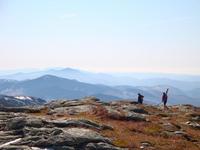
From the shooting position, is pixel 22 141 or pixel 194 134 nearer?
pixel 22 141

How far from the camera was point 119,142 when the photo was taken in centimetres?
3431

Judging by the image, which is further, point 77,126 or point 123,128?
point 123,128

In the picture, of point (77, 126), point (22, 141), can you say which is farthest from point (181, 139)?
point (22, 141)

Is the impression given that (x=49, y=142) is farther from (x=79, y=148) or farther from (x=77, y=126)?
(x=77, y=126)

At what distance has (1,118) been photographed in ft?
133

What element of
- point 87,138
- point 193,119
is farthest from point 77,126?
point 193,119

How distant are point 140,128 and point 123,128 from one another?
2.78m

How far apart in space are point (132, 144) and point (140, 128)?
30.1 feet

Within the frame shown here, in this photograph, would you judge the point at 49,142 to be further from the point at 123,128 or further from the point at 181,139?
the point at 181,139

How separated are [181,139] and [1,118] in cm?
2013

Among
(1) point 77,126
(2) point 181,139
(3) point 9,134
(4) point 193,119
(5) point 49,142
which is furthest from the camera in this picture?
(4) point 193,119

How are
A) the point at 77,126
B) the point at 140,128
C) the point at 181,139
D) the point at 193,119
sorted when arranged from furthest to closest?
the point at 193,119
the point at 140,128
the point at 181,139
the point at 77,126

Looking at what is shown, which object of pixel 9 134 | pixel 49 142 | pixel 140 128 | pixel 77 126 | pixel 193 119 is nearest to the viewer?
pixel 49 142

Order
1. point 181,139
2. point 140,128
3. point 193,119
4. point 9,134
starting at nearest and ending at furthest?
point 9,134, point 181,139, point 140,128, point 193,119
